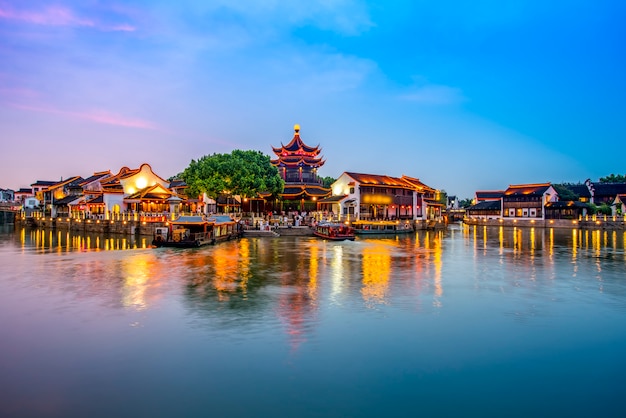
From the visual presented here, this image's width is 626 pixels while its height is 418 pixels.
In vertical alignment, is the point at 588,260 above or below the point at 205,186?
below

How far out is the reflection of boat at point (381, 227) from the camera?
179 feet

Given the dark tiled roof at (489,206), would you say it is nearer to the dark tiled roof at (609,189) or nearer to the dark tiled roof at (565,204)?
the dark tiled roof at (565,204)

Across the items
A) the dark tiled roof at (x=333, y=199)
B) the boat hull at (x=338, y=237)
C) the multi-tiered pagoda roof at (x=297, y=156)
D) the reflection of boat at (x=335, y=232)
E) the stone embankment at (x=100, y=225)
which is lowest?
the boat hull at (x=338, y=237)

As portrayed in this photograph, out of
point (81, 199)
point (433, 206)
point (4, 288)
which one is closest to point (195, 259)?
point (4, 288)

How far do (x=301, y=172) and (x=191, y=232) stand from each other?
3341cm

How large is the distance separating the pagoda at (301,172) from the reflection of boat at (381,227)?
11.7m

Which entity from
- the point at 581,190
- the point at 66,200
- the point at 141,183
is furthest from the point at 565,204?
the point at 66,200

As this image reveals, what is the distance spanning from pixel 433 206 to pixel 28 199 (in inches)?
3122

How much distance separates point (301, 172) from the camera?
6994 centimetres

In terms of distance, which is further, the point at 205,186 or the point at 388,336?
the point at 205,186

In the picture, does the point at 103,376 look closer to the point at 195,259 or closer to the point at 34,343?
the point at 34,343

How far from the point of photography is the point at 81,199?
67688 millimetres

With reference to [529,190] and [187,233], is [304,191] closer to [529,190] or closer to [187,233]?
[187,233]

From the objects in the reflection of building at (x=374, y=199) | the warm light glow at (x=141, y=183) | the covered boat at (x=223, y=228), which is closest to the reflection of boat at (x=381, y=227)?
the reflection of building at (x=374, y=199)
